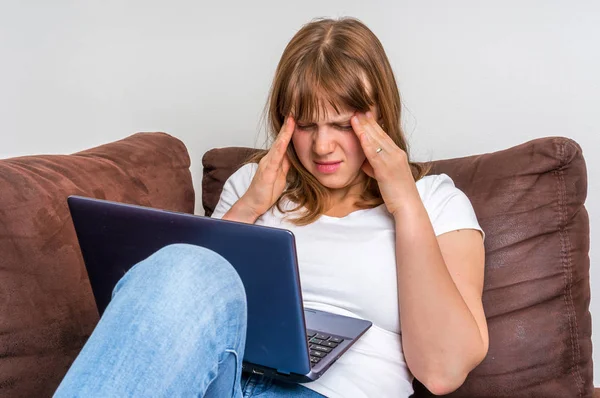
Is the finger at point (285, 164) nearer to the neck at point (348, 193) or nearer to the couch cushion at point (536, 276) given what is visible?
the neck at point (348, 193)

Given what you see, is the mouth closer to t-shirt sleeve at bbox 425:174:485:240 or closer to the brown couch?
t-shirt sleeve at bbox 425:174:485:240

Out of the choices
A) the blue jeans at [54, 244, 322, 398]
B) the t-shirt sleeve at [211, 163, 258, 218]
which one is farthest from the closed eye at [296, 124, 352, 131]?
the blue jeans at [54, 244, 322, 398]

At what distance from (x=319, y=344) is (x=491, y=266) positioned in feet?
1.37

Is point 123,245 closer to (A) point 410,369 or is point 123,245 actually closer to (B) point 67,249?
(B) point 67,249

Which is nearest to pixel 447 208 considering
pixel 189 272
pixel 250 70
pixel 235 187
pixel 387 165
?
pixel 387 165

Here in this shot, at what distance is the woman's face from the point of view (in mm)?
1147

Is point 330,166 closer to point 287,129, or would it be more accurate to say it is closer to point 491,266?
point 287,129

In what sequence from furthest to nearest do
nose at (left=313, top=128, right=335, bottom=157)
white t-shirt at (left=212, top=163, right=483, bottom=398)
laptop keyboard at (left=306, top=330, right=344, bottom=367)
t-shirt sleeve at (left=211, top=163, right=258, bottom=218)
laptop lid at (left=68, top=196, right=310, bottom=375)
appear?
t-shirt sleeve at (left=211, top=163, right=258, bottom=218)
nose at (left=313, top=128, right=335, bottom=157)
white t-shirt at (left=212, top=163, right=483, bottom=398)
laptop keyboard at (left=306, top=330, right=344, bottom=367)
laptop lid at (left=68, top=196, right=310, bottom=375)

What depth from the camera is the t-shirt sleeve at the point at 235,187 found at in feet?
4.49

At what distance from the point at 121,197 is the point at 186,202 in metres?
0.22

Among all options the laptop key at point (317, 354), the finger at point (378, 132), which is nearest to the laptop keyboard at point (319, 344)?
the laptop key at point (317, 354)

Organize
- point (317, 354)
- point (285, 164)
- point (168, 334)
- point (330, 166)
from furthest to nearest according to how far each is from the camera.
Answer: point (285, 164), point (330, 166), point (317, 354), point (168, 334)

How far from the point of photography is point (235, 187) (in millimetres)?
1379

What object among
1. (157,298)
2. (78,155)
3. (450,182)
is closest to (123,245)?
(157,298)
